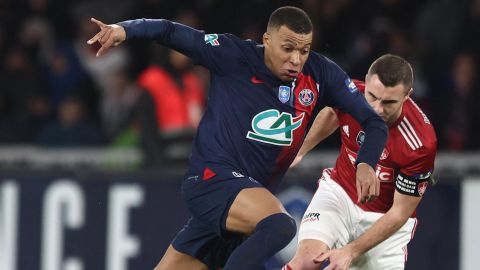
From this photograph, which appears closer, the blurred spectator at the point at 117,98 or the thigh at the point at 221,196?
the thigh at the point at 221,196

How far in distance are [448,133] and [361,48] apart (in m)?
1.22

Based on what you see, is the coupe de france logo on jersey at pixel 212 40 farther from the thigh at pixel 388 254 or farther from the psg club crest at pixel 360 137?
the thigh at pixel 388 254

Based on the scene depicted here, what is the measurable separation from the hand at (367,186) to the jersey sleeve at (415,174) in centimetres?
63

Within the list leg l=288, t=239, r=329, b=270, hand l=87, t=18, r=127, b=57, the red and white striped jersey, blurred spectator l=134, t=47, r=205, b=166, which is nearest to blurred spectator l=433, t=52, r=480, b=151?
blurred spectator l=134, t=47, r=205, b=166

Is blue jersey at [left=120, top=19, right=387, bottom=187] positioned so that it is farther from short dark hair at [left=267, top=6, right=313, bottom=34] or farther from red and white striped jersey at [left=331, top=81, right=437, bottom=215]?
red and white striped jersey at [left=331, top=81, right=437, bottom=215]

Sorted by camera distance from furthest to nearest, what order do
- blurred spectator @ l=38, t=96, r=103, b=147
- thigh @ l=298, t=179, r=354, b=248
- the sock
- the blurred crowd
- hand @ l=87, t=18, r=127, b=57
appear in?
blurred spectator @ l=38, t=96, r=103, b=147 → the blurred crowd → thigh @ l=298, t=179, r=354, b=248 → the sock → hand @ l=87, t=18, r=127, b=57

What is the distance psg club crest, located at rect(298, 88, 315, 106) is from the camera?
6617 millimetres

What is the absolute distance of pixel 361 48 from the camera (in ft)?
35.2

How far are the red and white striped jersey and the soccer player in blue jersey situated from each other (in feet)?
1.23

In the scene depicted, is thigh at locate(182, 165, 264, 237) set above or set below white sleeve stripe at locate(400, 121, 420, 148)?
below

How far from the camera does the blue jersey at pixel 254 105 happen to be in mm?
6520

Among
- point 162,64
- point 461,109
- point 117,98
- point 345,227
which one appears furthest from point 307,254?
point 117,98

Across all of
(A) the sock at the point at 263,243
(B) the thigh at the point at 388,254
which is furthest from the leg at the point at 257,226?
(B) the thigh at the point at 388,254

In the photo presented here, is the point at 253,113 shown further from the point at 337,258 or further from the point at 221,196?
the point at 337,258
